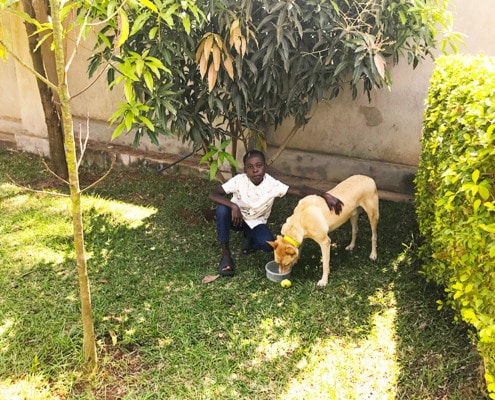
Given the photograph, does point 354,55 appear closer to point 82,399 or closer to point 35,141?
point 82,399

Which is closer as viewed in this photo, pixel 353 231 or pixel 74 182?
pixel 74 182

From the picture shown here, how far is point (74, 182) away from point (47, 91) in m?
3.91

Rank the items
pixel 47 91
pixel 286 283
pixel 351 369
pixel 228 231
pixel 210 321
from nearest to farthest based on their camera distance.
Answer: pixel 351 369 < pixel 210 321 < pixel 286 283 < pixel 228 231 < pixel 47 91

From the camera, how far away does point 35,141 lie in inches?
303

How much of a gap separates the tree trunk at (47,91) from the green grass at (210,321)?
1173mm

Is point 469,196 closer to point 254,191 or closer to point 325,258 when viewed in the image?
point 325,258

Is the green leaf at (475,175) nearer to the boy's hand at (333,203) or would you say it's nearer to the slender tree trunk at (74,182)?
the boy's hand at (333,203)

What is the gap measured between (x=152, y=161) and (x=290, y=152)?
219cm

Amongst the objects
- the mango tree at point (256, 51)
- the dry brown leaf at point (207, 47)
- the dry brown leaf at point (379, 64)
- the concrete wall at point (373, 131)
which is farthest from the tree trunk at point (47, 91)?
the dry brown leaf at point (379, 64)

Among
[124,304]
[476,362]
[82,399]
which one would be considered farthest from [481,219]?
[124,304]

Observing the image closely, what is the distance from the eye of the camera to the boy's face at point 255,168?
421cm

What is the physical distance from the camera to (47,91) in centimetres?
584

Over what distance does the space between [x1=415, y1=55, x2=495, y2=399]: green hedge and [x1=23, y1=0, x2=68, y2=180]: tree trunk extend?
4.43 metres

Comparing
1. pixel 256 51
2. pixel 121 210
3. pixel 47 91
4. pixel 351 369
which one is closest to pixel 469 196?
pixel 351 369
